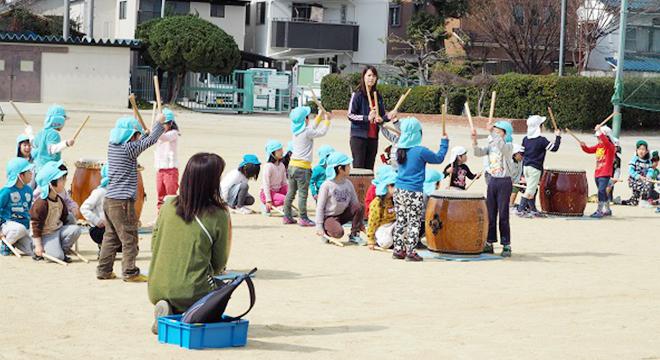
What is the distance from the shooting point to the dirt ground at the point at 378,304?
8.09m

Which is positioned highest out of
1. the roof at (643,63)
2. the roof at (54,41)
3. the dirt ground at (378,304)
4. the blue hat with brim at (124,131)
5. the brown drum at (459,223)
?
the roof at (54,41)

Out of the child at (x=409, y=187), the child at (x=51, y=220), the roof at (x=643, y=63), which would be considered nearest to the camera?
the child at (x=51, y=220)

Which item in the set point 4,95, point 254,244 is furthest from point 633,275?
point 4,95

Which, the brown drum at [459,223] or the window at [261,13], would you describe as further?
the window at [261,13]

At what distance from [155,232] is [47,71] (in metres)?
40.2

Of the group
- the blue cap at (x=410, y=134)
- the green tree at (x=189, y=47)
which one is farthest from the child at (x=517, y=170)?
the green tree at (x=189, y=47)

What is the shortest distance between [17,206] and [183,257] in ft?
13.3

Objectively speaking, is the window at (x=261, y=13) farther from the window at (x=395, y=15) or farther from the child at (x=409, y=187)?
the child at (x=409, y=187)

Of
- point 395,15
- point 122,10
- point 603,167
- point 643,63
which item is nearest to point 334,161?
point 603,167

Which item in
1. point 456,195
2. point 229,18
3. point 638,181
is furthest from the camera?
point 229,18

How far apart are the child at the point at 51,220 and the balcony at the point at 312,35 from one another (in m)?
46.5

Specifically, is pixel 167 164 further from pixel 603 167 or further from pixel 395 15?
pixel 395 15

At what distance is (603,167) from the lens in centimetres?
1762

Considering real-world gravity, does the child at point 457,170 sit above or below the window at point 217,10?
below
